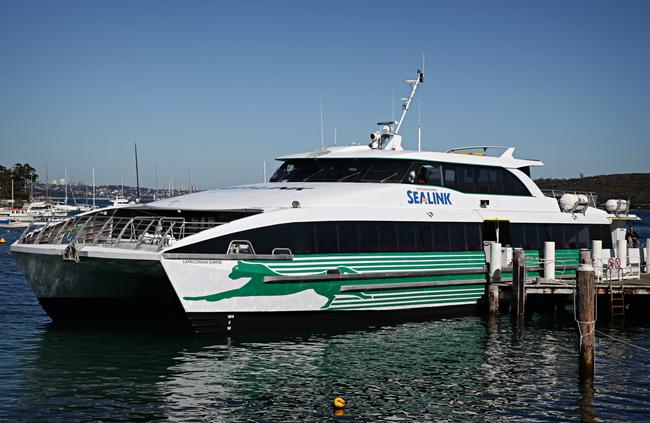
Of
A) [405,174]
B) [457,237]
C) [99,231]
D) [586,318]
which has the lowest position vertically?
[586,318]

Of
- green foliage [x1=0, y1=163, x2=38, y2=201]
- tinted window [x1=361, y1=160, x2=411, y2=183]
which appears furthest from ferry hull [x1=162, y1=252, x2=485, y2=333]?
green foliage [x1=0, y1=163, x2=38, y2=201]

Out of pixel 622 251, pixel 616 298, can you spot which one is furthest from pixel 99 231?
pixel 622 251

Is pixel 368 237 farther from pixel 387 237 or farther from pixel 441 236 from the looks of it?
pixel 441 236

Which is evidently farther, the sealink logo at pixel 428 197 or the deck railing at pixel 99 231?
the sealink logo at pixel 428 197

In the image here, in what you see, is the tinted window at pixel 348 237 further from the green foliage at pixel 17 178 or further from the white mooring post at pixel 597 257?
the green foliage at pixel 17 178

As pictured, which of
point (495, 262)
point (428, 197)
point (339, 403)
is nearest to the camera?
point (339, 403)

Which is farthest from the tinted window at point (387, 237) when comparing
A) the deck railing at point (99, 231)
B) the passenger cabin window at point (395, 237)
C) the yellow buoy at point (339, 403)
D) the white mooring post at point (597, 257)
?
the white mooring post at point (597, 257)

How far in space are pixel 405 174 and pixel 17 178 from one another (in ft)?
462

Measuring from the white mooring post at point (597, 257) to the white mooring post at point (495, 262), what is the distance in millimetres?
3489

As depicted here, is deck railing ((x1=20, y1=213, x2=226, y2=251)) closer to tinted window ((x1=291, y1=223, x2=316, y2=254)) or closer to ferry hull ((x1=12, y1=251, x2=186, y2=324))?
ferry hull ((x1=12, y1=251, x2=186, y2=324))

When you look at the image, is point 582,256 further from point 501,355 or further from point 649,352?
point 501,355

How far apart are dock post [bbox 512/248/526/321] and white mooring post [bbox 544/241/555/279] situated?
4.89ft

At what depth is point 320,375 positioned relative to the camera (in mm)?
14992

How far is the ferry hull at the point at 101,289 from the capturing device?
54.6 feet
